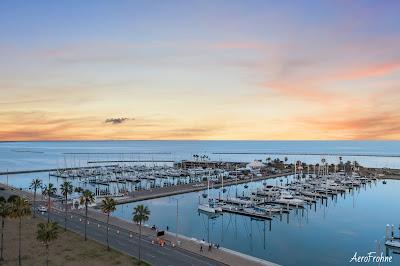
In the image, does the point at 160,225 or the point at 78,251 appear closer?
the point at 78,251

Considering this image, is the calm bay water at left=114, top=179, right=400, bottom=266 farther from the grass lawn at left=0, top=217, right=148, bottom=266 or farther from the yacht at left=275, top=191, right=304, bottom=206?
the grass lawn at left=0, top=217, right=148, bottom=266

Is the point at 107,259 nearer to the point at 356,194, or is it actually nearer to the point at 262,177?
the point at 356,194

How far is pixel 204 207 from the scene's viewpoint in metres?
116

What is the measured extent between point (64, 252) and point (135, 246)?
12125mm

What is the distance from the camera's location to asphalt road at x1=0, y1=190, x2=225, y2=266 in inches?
2371

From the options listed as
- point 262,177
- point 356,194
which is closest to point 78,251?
point 356,194

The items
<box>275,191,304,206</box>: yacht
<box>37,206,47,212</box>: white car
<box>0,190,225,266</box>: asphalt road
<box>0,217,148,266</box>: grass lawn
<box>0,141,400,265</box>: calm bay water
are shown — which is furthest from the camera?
<box>275,191,304,206</box>: yacht

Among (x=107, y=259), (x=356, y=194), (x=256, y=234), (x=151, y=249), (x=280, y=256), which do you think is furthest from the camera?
(x=356, y=194)

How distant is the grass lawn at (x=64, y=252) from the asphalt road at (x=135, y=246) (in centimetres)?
277

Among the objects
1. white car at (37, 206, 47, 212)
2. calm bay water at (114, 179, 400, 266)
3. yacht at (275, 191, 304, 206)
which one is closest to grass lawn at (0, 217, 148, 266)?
white car at (37, 206, 47, 212)

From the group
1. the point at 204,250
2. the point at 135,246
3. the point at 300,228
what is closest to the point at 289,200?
the point at 300,228

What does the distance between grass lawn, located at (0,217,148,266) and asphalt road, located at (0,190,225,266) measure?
2.77 metres

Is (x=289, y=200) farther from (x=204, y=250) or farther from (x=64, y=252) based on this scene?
(x=64, y=252)

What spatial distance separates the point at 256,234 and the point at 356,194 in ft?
242
